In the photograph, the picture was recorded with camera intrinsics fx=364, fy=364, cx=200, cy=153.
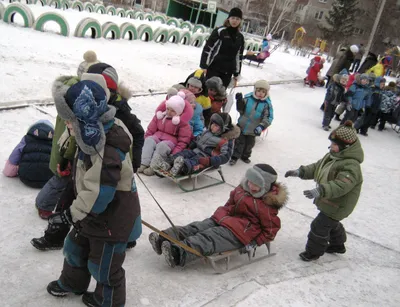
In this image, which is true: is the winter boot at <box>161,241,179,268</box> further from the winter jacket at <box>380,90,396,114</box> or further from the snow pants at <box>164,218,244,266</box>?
the winter jacket at <box>380,90,396,114</box>

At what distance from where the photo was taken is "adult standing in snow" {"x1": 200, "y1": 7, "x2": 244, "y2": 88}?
6.29m

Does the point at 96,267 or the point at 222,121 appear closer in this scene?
the point at 96,267

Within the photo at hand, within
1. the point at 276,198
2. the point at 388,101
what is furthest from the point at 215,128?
the point at 388,101

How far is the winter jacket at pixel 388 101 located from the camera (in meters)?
10.2

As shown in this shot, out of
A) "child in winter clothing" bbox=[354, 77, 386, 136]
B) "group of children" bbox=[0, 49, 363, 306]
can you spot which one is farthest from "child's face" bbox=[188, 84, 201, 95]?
"child in winter clothing" bbox=[354, 77, 386, 136]

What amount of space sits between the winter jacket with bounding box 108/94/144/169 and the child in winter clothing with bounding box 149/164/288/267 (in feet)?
2.69

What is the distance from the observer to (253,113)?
5.83 meters

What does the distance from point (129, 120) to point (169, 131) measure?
178 cm

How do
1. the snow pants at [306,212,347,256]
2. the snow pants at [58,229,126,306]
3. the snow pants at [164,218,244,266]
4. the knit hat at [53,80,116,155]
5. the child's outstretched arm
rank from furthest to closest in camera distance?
the child's outstretched arm
the snow pants at [306,212,347,256]
the snow pants at [164,218,244,266]
the snow pants at [58,229,126,306]
the knit hat at [53,80,116,155]

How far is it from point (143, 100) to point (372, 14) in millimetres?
45794

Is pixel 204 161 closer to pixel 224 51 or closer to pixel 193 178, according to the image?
pixel 193 178

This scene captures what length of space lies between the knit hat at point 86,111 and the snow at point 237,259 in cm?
129

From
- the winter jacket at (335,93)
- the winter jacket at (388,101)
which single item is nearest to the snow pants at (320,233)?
the winter jacket at (335,93)

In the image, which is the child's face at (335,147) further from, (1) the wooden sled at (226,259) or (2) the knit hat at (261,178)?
(1) the wooden sled at (226,259)
